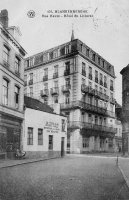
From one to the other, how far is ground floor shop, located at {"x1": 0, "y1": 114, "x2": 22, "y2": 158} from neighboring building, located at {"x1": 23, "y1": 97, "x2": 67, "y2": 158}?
1.15 meters

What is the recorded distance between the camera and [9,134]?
1900 centimetres

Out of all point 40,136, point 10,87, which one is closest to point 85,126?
point 40,136

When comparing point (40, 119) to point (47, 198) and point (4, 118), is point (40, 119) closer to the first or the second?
point (4, 118)

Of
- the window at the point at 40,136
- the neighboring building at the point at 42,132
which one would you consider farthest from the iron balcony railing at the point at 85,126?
the window at the point at 40,136

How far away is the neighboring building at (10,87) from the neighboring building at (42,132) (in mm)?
1335

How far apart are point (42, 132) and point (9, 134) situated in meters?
5.77

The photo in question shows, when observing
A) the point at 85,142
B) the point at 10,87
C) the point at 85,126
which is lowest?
the point at 85,142

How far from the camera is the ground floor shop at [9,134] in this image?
17516 millimetres

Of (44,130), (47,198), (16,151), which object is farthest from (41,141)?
(47,198)

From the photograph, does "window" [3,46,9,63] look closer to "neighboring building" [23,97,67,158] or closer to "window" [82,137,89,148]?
"neighboring building" [23,97,67,158]

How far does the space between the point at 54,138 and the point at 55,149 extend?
985mm

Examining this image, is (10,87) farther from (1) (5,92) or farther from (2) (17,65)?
(2) (17,65)

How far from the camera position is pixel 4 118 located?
17766 millimetres

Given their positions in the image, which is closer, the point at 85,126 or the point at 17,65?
the point at 17,65
